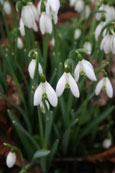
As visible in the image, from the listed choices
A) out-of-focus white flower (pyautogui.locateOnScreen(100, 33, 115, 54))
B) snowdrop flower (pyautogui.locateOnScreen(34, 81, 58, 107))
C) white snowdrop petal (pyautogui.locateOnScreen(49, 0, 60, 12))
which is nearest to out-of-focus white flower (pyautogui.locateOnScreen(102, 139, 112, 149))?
out-of-focus white flower (pyautogui.locateOnScreen(100, 33, 115, 54))

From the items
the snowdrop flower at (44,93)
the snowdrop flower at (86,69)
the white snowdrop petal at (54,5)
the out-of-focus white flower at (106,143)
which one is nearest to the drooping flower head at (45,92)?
the snowdrop flower at (44,93)

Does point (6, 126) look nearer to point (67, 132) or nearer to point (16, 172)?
point (16, 172)

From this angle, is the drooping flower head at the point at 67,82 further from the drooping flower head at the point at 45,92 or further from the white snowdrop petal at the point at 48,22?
the white snowdrop petal at the point at 48,22

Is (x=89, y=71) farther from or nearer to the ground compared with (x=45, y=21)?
nearer to the ground

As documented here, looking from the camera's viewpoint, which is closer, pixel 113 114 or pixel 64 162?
pixel 64 162

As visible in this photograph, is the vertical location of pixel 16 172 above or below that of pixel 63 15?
below

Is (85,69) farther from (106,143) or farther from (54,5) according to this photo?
(106,143)

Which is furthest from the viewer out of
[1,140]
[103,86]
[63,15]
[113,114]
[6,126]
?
[63,15]

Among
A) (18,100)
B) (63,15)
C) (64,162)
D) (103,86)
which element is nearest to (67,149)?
(64,162)

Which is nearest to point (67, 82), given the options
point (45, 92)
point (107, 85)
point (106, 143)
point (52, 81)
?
point (45, 92)
